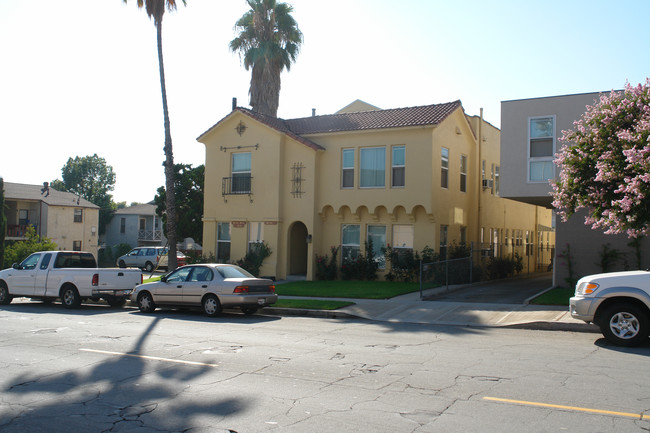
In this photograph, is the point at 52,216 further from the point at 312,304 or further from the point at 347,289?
the point at 312,304

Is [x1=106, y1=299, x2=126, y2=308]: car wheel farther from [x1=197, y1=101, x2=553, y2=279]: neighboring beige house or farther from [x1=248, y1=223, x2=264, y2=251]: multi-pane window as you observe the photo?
[x1=248, y1=223, x2=264, y2=251]: multi-pane window

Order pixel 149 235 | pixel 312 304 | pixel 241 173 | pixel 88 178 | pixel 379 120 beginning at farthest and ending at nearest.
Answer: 1. pixel 88 178
2. pixel 149 235
3. pixel 241 173
4. pixel 379 120
5. pixel 312 304

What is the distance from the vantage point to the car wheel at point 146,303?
55.1ft

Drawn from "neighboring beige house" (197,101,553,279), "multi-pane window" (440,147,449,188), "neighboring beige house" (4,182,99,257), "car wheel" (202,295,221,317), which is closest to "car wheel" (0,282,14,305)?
"car wheel" (202,295,221,317)

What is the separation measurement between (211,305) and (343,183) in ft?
34.5

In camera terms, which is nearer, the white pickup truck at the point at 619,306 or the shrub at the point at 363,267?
the white pickup truck at the point at 619,306

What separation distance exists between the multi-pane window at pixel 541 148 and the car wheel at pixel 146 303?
12.3 m

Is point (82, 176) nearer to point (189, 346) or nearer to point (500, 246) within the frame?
point (500, 246)

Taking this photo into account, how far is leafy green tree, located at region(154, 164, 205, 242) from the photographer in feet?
107

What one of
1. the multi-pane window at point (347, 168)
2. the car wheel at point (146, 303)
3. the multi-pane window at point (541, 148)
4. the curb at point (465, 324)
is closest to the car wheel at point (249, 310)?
the curb at point (465, 324)

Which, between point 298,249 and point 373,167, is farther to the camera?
point 298,249

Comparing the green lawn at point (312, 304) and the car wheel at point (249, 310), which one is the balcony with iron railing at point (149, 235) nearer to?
the green lawn at point (312, 304)

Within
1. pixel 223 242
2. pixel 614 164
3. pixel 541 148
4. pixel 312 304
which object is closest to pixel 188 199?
pixel 223 242

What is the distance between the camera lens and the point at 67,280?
18016 millimetres
